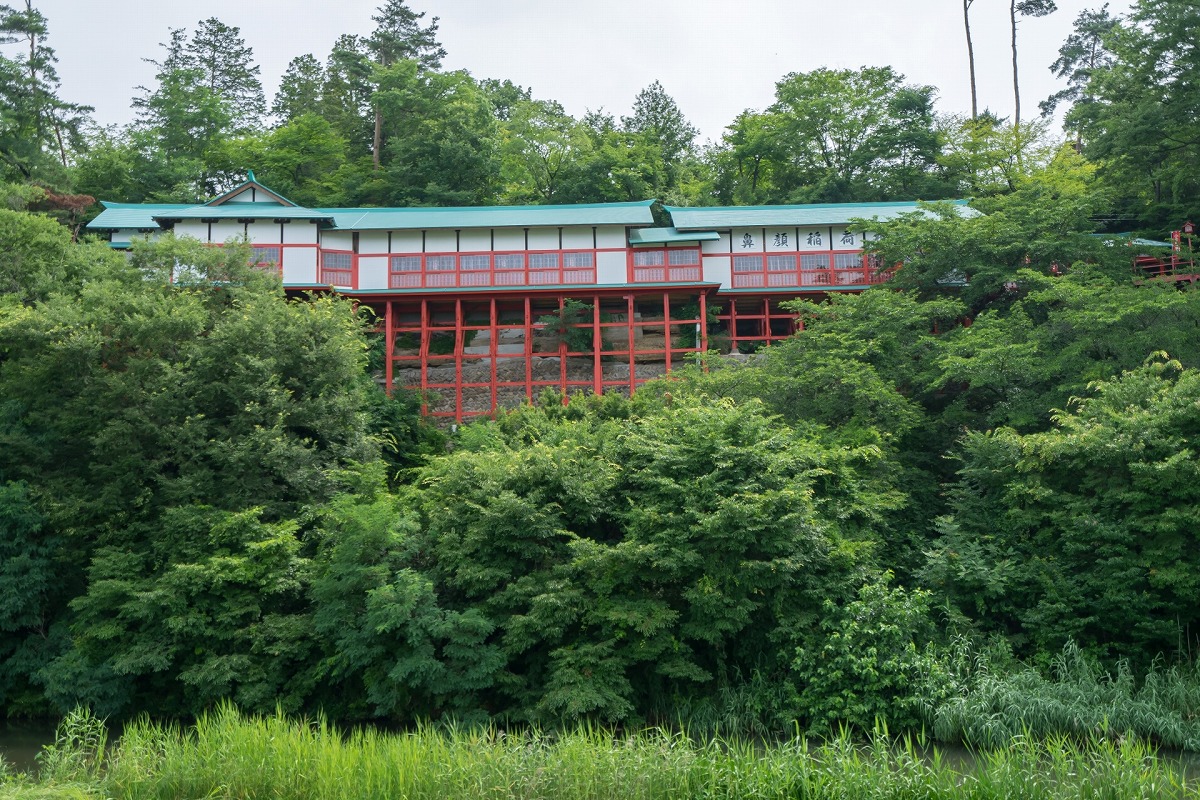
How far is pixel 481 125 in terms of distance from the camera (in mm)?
38625

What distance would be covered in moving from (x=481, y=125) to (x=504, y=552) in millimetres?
26507

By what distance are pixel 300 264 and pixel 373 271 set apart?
7.07 ft

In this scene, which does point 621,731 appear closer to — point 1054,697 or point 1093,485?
point 1054,697

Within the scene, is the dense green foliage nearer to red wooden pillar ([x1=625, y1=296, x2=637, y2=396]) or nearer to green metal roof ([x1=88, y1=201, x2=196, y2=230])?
green metal roof ([x1=88, y1=201, x2=196, y2=230])

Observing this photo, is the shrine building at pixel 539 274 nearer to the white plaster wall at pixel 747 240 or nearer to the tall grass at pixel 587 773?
the white plaster wall at pixel 747 240

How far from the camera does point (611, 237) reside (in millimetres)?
29688

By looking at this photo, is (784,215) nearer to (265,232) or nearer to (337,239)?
(337,239)

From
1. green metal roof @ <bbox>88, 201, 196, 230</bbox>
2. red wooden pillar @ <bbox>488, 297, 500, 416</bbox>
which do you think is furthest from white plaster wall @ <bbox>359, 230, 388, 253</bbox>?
green metal roof @ <bbox>88, 201, 196, 230</bbox>

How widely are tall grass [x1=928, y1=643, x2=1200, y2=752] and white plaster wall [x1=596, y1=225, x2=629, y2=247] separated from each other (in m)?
18.0

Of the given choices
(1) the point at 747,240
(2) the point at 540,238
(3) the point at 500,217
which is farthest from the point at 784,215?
(3) the point at 500,217

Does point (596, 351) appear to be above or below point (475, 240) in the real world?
below

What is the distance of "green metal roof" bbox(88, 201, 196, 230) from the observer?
1187 inches

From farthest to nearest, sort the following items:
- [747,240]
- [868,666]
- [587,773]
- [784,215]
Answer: [747,240]
[784,215]
[868,666]
[587,773]

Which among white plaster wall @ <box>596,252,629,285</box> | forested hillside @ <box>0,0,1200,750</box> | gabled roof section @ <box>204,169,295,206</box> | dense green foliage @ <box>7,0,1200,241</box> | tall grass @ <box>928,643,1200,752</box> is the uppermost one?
dense green foliage @ <box>7,0,1200,241</box>
